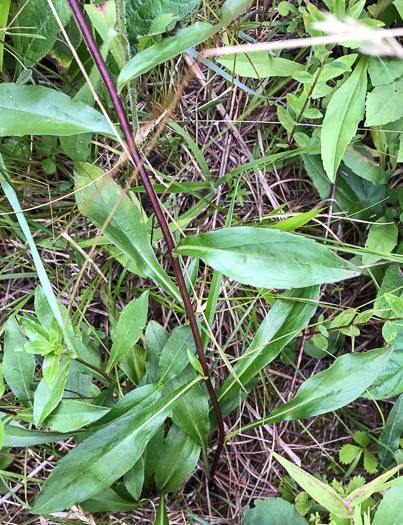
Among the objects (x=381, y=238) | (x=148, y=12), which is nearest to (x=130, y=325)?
(x=148, y=12)

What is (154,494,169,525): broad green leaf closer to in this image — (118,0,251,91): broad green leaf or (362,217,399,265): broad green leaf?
(362,217,399,265): broad green leaf

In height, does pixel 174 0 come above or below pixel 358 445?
above

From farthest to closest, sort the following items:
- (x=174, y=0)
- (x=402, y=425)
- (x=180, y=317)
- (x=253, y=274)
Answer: (x=180, y=317), (x=402, y=425), (x=174, y=0), (x=253, y=274)

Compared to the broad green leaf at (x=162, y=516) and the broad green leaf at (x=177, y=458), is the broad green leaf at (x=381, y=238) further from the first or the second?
the broad green leaf at (x=162, y=516)

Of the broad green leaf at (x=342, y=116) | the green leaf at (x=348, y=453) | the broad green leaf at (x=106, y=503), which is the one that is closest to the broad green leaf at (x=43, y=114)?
the broad green leaf at (x=342, y=116)

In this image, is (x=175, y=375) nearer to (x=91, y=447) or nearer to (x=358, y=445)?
(x=91, y=447)

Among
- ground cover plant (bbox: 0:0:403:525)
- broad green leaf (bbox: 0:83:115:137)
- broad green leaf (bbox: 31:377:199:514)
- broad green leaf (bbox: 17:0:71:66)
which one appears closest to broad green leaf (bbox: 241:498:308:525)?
ground cover plant (bbox: 0:0:403:525)

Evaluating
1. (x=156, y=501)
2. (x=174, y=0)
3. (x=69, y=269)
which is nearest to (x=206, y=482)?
(x=156, y=501)
